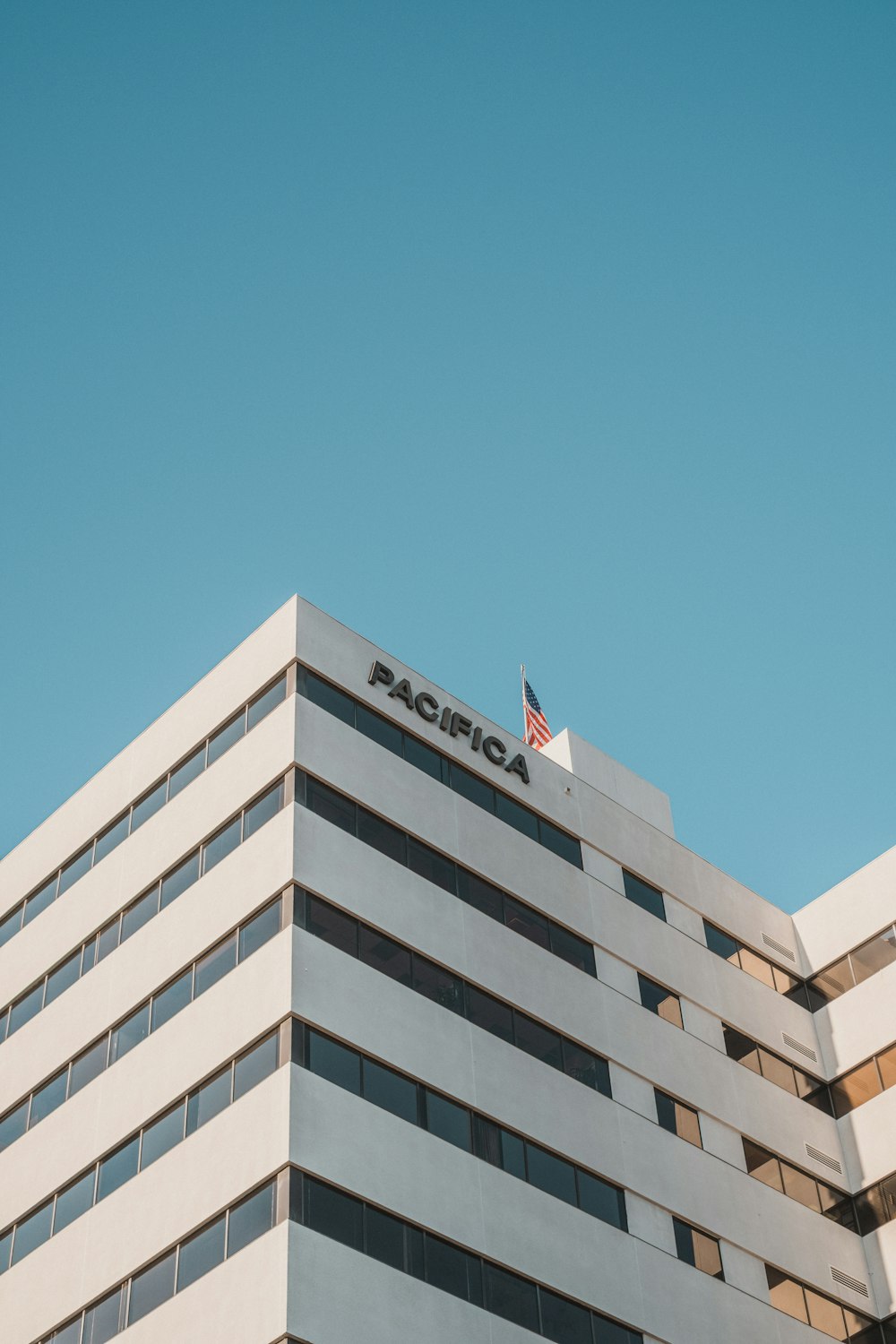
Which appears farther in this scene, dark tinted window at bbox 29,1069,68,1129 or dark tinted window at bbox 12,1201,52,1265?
dark tinted window at bbox 29,1069,68,1129

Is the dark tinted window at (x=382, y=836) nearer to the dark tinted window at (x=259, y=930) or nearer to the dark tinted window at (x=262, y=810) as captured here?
the dark tinted window at (x=262, y=810)

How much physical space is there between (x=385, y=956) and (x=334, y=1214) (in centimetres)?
703

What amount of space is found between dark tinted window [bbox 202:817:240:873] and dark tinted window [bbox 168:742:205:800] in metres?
2.78

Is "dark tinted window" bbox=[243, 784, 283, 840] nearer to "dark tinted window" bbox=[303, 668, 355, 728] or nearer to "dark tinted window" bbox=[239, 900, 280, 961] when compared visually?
"dark tinted window" bbox=[239, 900, 280, 961]

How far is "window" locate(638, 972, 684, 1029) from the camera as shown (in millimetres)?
46375

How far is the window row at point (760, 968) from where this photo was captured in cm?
5056

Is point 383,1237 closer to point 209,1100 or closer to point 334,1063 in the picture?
point 334,1063

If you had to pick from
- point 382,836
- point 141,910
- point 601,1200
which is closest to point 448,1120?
point 601,1200

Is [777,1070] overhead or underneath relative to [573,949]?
underneath

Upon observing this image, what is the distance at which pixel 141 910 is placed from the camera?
143 feet

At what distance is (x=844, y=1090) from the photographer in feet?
163

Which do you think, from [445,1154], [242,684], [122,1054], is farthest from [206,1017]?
[242,684]

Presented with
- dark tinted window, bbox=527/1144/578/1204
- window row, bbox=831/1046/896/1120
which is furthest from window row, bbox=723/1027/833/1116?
dark tinted window, bbox=527/1144/578/1204

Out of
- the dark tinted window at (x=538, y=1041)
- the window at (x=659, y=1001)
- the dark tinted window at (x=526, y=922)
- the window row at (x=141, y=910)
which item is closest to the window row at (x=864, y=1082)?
the window at (x=659, y=1001)
